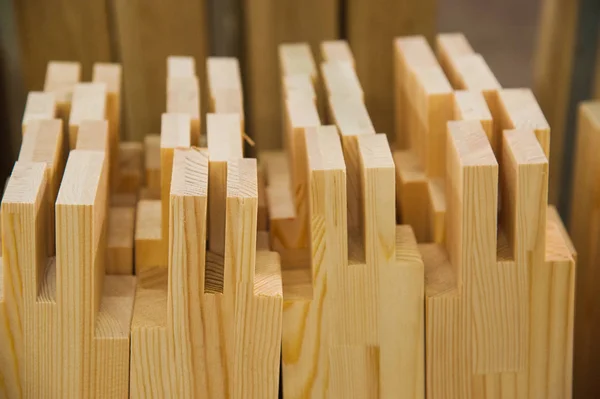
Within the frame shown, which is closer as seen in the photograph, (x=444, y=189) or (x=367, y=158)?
(x=367, y=158)

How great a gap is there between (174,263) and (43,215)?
174 mm

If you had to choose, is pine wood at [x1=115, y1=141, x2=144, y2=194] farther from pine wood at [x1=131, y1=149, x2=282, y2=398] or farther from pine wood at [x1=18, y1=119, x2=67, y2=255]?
pine wood at [x1=131, y1=149, x2=282, y2=398]

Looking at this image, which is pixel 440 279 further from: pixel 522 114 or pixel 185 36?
pixel 185 36

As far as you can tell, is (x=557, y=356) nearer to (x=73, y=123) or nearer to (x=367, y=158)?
(x=367, y=158)

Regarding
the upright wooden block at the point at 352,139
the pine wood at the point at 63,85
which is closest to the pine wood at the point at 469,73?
the upright wooden block at the point at 352,139

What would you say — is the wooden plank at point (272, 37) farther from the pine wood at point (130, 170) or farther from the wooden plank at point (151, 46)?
the pine wood at point (130, 170)

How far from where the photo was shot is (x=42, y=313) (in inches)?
39.9

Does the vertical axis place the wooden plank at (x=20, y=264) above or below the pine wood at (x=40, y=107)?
below

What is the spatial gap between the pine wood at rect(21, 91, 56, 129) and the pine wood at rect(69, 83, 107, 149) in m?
0.03

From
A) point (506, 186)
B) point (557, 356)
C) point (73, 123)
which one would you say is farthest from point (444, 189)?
point (73, 123)

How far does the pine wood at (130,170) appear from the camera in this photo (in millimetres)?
1377

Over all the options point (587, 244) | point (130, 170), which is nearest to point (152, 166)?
point (130, 170)

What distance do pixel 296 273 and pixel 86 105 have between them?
0.39m

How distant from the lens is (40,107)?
125 cm
